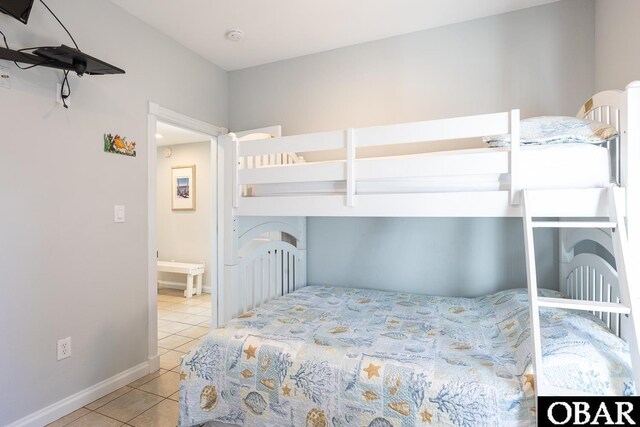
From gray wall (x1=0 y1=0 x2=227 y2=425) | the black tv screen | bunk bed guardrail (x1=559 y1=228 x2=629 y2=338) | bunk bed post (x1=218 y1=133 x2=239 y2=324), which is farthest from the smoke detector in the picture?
bunk bed guardrail (x1=559 y1=228 x2=629 y2=338)

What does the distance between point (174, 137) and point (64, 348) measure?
361 centimetres

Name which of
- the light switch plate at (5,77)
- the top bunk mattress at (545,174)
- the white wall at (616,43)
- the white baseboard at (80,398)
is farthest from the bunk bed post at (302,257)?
the white wall at (616,43)

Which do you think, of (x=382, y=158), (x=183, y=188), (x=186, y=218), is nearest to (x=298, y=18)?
(x=382, y=158)

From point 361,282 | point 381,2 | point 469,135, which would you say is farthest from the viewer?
point 361,282

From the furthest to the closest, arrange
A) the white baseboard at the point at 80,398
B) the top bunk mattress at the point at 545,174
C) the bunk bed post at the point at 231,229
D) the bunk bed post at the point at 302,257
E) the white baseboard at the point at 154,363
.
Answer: the bunk bed post at the point at 302,257, the white baseboard at the point at 154,363, the bunk bed post at the point at 231,229, the white baseboard at the point at 80,398, the top bunk mattress at the point at 545,174

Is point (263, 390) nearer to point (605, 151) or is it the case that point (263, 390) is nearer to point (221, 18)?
point (605, 151)

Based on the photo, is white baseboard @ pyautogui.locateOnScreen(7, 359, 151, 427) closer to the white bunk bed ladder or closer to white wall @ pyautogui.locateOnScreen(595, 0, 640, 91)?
the white bunk bed ladder

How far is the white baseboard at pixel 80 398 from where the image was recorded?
71.7 inches

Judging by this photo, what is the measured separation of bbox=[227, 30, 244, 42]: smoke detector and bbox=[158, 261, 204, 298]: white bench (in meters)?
3.26

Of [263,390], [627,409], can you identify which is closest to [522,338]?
[627,409]

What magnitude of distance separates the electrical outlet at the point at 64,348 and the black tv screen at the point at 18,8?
174 centimetres

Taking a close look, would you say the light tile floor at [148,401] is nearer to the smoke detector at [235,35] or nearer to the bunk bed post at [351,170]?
the bunk bed post at [351,170]

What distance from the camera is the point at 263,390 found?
1.45m

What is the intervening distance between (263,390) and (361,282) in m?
1.51
